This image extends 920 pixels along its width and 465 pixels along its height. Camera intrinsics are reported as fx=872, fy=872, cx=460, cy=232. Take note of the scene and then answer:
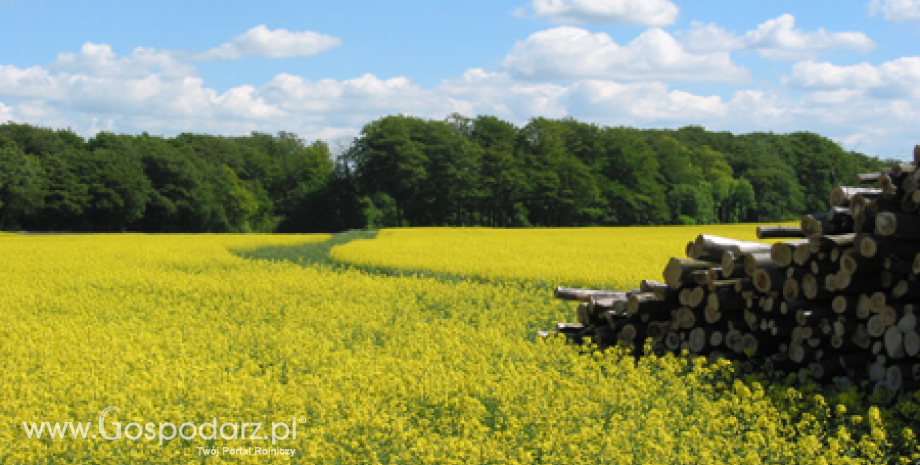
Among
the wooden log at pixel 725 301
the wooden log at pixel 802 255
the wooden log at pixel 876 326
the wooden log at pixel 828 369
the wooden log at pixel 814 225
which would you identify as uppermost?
the wooden log at pixel 814 225

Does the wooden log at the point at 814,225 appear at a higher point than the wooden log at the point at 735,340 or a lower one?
higher

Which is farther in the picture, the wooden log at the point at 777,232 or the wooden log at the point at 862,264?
the wooden log at the point at 777,232

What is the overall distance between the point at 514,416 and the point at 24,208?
7513cm

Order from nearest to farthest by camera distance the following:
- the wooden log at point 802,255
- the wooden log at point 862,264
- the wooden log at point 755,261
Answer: the wooden log at point 862,264 → the wooden log at point 802,255 → the wooden log at point 755,261

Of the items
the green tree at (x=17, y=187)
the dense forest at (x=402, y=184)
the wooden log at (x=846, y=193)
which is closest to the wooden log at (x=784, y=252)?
the wooden log at (x=846, y=193)

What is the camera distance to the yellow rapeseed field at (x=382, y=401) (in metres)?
6.86

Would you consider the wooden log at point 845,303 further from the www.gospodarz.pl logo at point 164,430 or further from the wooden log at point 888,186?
the www.gospodarz.pl logo at point 164,430

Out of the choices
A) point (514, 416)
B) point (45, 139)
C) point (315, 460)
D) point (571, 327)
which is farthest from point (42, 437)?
point (45, 139)

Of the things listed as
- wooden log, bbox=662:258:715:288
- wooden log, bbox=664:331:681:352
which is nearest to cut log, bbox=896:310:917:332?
wooden log, bbox=662:258:715:288

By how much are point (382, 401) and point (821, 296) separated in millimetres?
4671

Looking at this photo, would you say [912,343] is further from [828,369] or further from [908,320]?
[828,369]

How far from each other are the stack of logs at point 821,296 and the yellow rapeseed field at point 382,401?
1.69ft

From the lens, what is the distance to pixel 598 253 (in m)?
29.1

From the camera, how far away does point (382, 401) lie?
8.46 m
